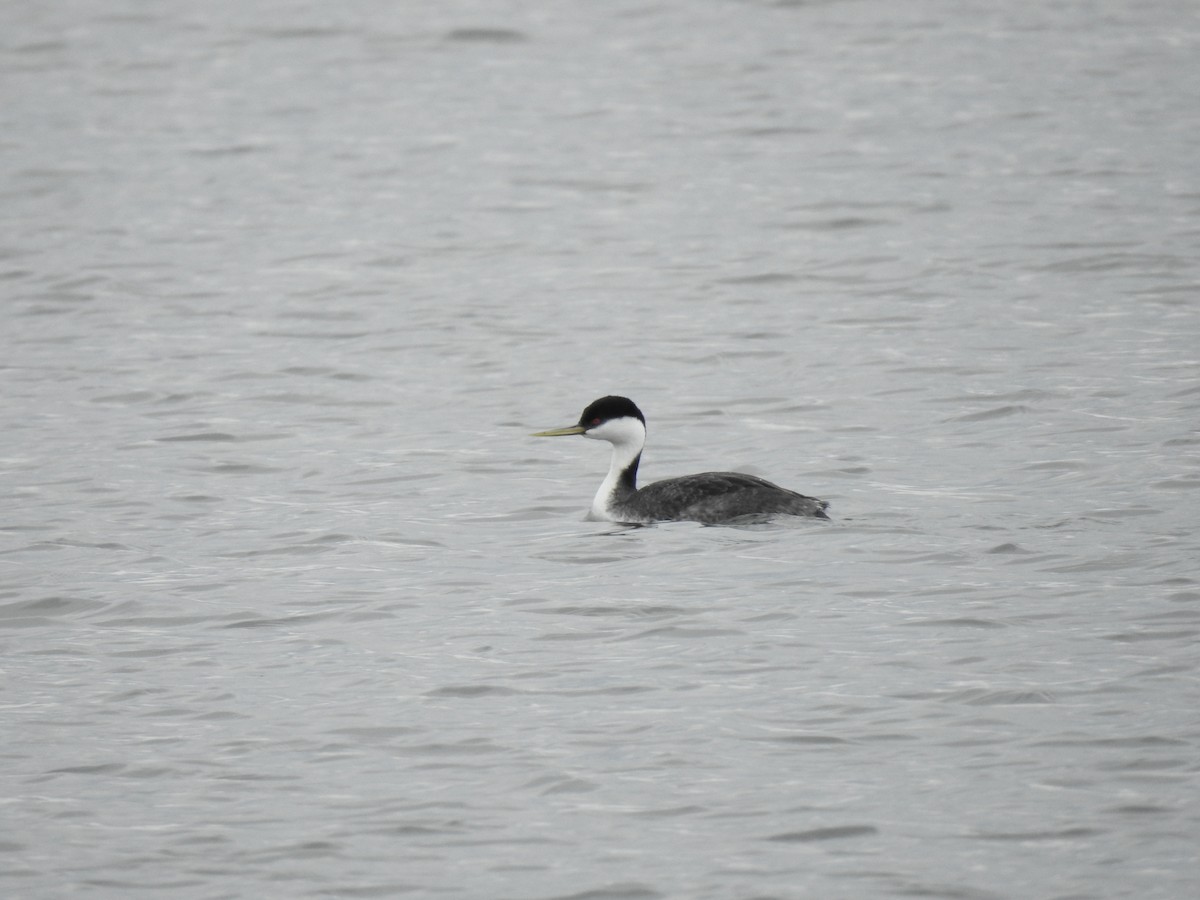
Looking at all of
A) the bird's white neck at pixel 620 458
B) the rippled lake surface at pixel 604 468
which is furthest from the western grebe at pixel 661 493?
the rippled lake surface at pixel 604 468

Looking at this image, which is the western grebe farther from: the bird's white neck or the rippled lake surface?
the rippled lake surface

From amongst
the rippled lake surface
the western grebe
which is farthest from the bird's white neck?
the rippled lake surface

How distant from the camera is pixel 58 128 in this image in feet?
92.6

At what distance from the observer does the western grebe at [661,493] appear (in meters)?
12.2

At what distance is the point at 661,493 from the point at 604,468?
204 cm

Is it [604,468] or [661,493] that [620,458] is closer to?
[661,493]

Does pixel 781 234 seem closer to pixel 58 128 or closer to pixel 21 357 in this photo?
pixel 21 357

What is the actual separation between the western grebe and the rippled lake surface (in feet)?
0.62

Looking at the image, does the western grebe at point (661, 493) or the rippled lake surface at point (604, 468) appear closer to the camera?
the rippled lake surface at point (604, 468)

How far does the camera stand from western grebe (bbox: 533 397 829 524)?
12195 millimetres

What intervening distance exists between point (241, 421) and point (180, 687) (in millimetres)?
6334

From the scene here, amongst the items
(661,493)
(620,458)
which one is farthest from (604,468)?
(661,493)

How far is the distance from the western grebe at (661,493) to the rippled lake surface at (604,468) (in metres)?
0.19

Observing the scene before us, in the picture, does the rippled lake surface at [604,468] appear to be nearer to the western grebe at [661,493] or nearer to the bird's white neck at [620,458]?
the western grebe at [661,493]
